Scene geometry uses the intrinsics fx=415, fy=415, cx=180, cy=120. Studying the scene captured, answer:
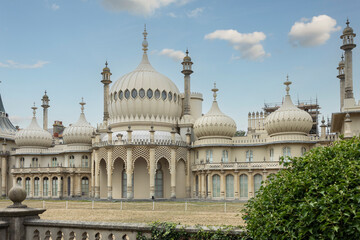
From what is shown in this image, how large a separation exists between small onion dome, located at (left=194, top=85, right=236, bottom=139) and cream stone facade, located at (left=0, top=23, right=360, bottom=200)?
12cm

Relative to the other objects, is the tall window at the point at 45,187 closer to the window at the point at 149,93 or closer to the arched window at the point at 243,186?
the window at the point at 149,93

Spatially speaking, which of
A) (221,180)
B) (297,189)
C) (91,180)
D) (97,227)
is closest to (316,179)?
(297,189)

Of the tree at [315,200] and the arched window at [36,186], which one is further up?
the tree at [315,200]

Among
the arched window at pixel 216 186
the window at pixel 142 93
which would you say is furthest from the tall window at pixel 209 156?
the window at pixel 142 93

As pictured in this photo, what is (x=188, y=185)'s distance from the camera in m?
50.6

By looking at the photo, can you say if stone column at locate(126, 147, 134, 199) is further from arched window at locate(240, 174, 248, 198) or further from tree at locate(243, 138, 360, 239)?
tree at locate(243, 138, 360, 239)

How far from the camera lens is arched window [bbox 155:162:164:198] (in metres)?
50.8

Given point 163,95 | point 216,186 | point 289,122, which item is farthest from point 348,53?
point 163,95

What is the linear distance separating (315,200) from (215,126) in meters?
42.8

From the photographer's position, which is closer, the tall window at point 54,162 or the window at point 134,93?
the window at point 134,93

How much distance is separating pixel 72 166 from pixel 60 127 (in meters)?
34.1

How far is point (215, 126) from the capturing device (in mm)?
50125

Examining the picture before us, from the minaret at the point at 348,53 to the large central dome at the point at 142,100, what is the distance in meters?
21.4

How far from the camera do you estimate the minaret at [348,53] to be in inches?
1683
